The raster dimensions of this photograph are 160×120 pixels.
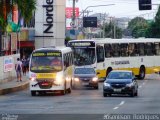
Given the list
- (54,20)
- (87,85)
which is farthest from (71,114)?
(54,20)

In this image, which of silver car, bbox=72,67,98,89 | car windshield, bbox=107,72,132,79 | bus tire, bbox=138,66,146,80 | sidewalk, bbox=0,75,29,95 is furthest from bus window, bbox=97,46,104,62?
car windshield, bbox=107,72,132,79

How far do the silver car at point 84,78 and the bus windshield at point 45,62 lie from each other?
511cm

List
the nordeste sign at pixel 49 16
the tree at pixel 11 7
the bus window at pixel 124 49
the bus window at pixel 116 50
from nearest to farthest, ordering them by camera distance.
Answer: the tree at pixel 11 7, the bus window at pixel 116 50, the bus window at pixel 124 49, the nordeste sign at pixel 49 16

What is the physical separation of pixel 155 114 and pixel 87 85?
21534 mm

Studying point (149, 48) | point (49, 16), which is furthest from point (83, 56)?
point (49, 16)

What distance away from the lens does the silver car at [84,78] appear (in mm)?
45000

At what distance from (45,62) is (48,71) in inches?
24.7

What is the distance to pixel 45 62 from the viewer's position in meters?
39.7

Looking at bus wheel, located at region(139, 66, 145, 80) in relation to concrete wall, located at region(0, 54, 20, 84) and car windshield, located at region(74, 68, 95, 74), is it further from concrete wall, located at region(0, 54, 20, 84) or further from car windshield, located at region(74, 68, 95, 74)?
car windshield, located at region(74, 68, 95, 74)

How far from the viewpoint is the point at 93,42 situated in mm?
53531

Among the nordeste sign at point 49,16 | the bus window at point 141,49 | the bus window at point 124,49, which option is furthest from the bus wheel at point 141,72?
the nordeste sign at point 49,16

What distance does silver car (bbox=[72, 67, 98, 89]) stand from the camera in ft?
148

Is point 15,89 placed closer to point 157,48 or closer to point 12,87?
point 12,87

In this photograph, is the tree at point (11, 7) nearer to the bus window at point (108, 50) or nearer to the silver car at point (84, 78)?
the silver car at point (84, 78)
